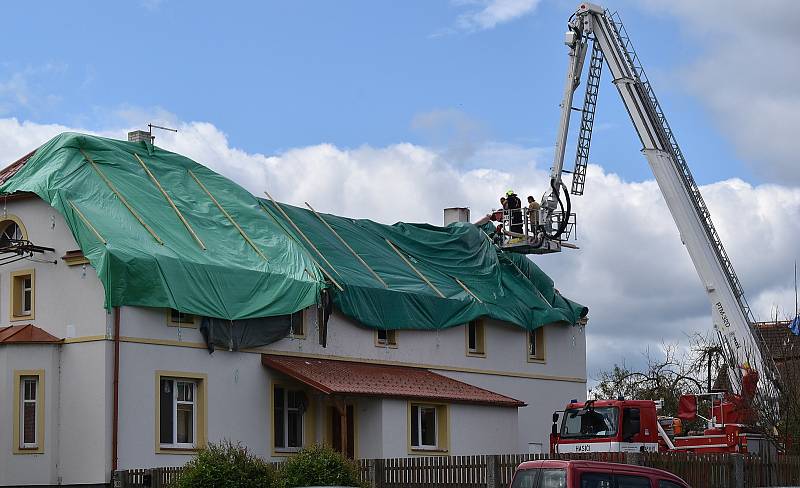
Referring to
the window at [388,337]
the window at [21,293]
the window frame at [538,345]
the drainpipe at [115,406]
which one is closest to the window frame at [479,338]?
the window frame at [538,345]

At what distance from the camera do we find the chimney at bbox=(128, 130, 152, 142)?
129 feet

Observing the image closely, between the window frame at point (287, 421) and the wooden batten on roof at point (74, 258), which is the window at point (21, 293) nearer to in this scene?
the wooden batten on roof at point (74, 258)

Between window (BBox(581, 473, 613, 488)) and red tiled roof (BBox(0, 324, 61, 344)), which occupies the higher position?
red tiled roof (BBox(0, 324, 61, 344))

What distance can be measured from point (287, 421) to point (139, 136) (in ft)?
32.9

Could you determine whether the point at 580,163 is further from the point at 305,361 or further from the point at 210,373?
the point at 210,373

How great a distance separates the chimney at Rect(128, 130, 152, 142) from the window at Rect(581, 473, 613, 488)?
22.4 metres

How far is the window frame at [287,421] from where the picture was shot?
35.7 metres

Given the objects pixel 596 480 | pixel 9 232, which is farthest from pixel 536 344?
pixel 596 480

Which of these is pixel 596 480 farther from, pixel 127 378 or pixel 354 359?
pixel 354 359

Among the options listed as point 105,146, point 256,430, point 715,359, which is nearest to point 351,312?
point 256,430

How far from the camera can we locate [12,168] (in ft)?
123

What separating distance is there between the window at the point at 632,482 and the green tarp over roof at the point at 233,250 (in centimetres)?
1494

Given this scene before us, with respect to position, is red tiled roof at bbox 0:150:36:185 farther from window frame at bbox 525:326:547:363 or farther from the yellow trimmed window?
window frame at bbox 525:326:547:363

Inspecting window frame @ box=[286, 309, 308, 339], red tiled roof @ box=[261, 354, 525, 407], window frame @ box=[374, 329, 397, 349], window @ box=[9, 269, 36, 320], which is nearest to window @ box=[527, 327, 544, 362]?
red tiled roof @ box=[261, 354, 525, 407]
